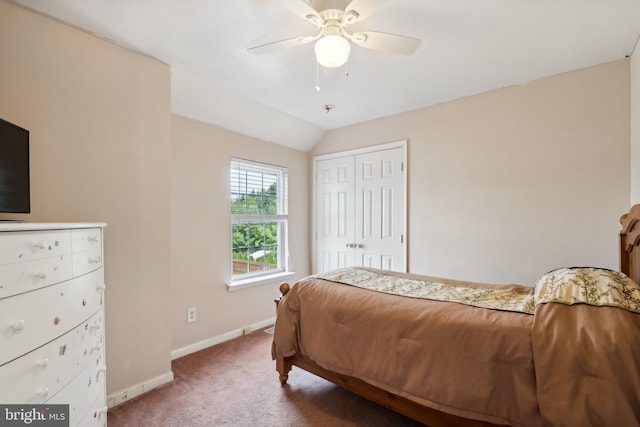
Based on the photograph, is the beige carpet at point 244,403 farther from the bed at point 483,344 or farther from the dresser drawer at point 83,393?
the dresser drawer at point 83,393

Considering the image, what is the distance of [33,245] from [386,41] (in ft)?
6.00

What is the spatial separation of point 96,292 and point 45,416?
0.54m

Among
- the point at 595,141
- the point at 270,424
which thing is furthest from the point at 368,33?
the point at 270,424

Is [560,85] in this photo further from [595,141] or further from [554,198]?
[554,198]

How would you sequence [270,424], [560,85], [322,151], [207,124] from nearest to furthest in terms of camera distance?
[270,424] < [560,85] < [207,124] < [322,151]

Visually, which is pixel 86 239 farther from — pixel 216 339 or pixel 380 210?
pixel 380 210

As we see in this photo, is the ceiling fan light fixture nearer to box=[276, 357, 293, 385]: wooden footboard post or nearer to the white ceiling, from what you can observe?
the white ceiling

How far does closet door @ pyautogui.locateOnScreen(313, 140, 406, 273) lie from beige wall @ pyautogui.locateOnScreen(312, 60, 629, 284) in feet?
0.59

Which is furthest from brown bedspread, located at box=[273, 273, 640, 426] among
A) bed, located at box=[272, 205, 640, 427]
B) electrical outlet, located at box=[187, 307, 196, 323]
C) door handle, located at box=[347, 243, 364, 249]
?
door handle, located at box=[347, 243, 364, 249]

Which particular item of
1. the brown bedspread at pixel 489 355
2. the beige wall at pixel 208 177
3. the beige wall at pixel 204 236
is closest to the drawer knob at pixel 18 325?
the beige wall at pixel 208 177

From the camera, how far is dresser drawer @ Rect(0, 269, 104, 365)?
3.07ft

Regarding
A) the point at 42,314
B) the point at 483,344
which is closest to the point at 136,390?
the point at 42,314

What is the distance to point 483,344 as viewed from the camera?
1.37 metres

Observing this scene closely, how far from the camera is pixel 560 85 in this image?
242 centimetres
